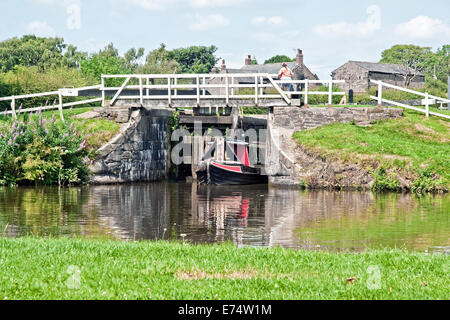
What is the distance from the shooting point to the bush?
2538cm

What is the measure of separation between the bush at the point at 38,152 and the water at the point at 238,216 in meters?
0.95

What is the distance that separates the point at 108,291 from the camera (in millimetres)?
7895

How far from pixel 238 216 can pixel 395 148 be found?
9.51m

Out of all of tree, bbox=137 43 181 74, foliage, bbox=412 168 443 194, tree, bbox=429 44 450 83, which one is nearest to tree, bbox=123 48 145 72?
tree, bbox=137 43 181 74

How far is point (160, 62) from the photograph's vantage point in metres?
93.3

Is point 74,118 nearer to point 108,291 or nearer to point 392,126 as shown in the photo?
point 392,126

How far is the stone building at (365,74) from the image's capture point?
8000 centimetres

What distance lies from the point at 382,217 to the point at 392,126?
11.6 m

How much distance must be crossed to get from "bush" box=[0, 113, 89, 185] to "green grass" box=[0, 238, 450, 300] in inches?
570

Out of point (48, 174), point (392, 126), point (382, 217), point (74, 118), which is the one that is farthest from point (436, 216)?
point (74, 118)

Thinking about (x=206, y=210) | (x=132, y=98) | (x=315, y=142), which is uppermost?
(x=132, y=98)

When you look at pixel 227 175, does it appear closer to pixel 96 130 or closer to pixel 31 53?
pixel 96 130

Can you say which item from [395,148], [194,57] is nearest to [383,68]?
[194,57]

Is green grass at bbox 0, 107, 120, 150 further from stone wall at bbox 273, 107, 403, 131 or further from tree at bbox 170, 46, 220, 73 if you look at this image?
tree at bbox 170, 46, 220, 73
